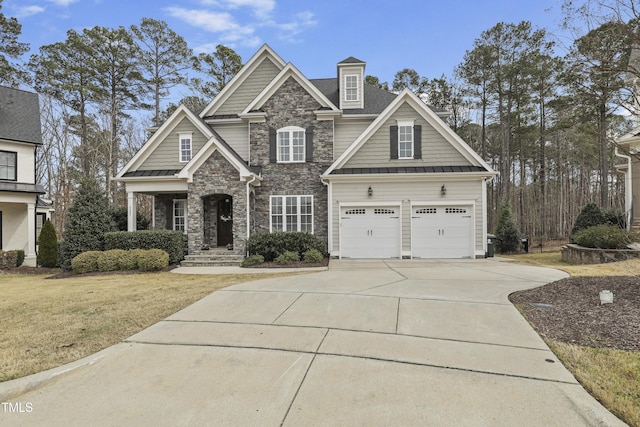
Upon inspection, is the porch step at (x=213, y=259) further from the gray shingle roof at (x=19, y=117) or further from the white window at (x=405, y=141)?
the gray shingle roof at (x=19, y=117)

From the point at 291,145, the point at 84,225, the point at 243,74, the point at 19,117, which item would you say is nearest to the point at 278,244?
the point at 291,145

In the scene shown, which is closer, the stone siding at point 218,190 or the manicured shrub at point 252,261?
the manicured shrub at point 252,261

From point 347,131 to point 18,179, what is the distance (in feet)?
57.3

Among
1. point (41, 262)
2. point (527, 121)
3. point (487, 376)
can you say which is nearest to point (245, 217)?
point (41, 262)

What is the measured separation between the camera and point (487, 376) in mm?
3531

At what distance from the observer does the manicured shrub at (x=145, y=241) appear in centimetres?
1335

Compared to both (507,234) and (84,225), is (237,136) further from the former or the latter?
(507,234)

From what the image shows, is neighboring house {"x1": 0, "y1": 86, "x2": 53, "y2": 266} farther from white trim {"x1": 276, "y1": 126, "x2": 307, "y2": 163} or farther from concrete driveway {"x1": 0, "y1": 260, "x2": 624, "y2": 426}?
concrete driveway {"x1": 0, "y1": 260, "x2": 624, "y2": 426}

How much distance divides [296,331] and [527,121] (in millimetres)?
29076

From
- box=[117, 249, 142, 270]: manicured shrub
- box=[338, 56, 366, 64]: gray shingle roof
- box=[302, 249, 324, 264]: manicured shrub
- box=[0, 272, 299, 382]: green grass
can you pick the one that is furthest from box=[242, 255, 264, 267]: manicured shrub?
box=[338, 56, 366, 64]: gray shingle roof

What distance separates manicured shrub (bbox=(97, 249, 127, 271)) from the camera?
12.3 m

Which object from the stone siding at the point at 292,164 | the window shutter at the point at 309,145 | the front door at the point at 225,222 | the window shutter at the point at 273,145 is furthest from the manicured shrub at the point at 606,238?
the front door at the point at 225,222

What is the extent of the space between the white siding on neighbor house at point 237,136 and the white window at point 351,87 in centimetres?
537

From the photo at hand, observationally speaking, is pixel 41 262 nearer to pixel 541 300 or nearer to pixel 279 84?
pixel 279 84
